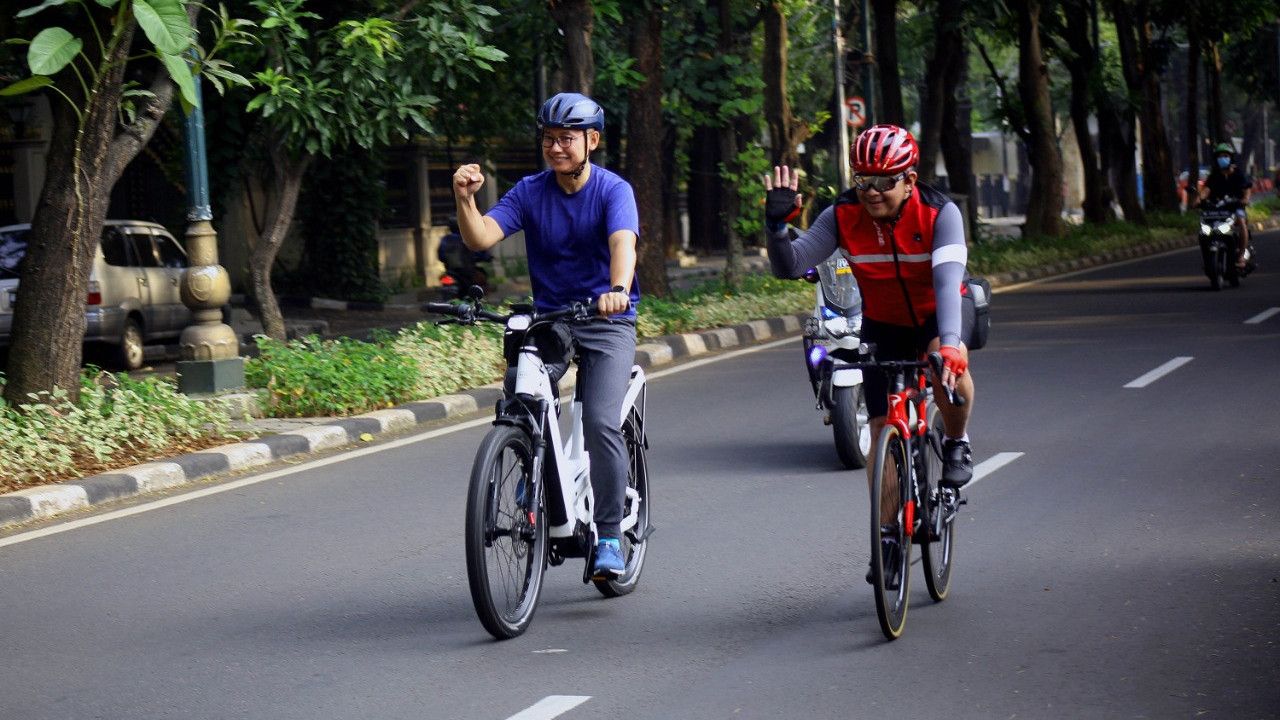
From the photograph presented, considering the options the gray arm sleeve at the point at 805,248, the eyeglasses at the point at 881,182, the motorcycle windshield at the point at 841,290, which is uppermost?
the eyeglasses at the point at 881,182

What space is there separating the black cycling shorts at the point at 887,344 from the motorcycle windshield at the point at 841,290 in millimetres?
3243

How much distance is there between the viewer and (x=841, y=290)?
32.4 ft

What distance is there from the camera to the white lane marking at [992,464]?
9422mm

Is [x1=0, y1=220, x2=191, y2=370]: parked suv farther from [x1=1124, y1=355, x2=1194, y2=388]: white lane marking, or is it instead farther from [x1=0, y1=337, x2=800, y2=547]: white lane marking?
[x1=1124, y1=355, x2=1194, y2=388]: white lane marking

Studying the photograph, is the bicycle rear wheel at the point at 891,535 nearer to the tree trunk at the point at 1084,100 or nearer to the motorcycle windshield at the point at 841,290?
the motorcycle windshield at the point at 841,290

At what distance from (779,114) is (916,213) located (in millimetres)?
18891

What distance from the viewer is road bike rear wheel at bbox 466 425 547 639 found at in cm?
584

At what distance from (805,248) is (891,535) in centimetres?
107

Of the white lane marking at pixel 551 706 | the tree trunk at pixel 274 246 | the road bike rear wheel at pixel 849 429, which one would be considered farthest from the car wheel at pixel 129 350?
the white lane marking at pixel 551 706

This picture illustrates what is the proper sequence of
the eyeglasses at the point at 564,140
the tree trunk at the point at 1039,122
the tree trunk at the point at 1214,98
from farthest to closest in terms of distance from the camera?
1. the tree trunk at the point at 1214,98
2. the tree trunk at the point at 1039,122
3. the eyeglasses at the point at 564,140

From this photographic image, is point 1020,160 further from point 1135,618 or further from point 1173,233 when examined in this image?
point 1135,618

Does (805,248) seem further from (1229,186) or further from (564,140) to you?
(1229,186)

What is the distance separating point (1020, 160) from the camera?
7725 cm

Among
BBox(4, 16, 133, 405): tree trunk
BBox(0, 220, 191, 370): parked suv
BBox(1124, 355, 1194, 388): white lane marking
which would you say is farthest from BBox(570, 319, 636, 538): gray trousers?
BBox(0, 220, 191, 370): parked suv
